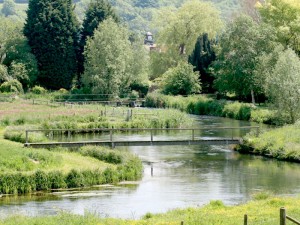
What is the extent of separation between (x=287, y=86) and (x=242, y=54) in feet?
78.7

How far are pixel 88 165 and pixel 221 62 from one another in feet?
174

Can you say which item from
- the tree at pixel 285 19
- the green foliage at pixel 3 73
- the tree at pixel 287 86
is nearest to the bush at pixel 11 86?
the green foliage at pixel 3 73

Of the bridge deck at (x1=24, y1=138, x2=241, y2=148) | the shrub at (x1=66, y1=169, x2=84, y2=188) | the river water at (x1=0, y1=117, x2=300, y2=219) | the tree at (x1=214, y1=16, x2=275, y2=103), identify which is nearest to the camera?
the river water at (x1=0, y1=117, x2=300, y2=219)

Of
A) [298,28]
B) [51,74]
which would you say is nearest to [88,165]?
[298,28]

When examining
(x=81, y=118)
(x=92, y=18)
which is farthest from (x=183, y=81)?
(x=81, y=118)

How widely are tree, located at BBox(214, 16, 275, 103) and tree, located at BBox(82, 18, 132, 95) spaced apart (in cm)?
1574

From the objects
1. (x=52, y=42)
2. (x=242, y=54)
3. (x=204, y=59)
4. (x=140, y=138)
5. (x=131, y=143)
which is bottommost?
(x=140, y=138)

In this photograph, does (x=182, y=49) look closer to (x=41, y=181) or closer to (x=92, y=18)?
(x=92, y=18)

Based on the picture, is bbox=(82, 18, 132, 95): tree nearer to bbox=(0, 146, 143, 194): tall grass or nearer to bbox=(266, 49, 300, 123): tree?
bbox=(266, 49, 300, 123): tree

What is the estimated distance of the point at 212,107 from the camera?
9562 cm

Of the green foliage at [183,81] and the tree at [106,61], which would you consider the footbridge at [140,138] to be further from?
the green foliage at [183,81]

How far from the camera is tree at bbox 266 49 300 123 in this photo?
226 feet

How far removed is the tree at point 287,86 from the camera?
68938 millimetres

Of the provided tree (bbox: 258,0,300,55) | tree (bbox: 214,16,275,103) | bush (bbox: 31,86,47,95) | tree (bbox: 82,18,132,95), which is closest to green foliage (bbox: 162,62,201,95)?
tree (bbox: 82,18,132,95)
